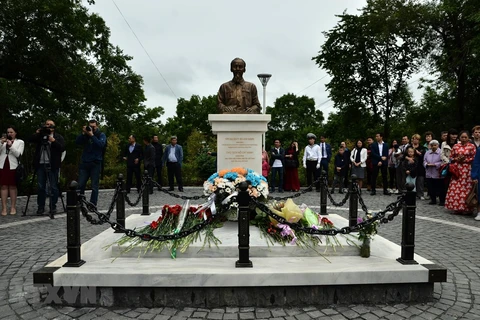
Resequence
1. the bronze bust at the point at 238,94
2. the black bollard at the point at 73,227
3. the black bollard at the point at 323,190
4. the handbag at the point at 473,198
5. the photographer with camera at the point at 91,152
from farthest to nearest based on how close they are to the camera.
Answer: the handbag at the point at 473,198
the photographer with camera at the point at 91,152
the bronze bust at the point at 238,94
the black bollard at the point at 323,190
the black bollard at the point at 73,227

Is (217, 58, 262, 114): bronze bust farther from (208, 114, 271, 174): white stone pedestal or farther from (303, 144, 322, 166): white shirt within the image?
(303, 144, 322, 166): white shirt

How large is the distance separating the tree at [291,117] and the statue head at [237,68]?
144 ft

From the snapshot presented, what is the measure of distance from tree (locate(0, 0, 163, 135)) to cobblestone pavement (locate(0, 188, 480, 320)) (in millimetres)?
10663

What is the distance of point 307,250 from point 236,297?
1.28m

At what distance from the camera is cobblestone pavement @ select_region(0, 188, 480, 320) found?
363 centimetres

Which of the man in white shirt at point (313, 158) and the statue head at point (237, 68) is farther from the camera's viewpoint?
the man in white shirt at point (313, 158)

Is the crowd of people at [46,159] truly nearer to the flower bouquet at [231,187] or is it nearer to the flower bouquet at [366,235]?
the flower bouquet at [231,187]

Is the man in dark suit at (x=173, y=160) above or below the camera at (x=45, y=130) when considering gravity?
below

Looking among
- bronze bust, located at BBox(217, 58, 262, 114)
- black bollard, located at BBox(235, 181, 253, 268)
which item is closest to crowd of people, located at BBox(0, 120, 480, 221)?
bronze bust, located at BBox(217, 58, 262, 114)

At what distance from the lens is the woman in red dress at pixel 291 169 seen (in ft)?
46.9

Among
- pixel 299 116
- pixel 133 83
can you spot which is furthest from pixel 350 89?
pixel 299 116

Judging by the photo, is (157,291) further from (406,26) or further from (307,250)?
(406,26)

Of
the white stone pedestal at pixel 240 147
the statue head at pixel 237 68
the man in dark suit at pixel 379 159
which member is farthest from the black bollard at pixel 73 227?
the man in dark suit at pixel 379 159

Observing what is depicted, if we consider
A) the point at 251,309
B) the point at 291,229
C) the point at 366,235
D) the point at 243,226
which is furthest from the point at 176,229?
the point at 366,235
